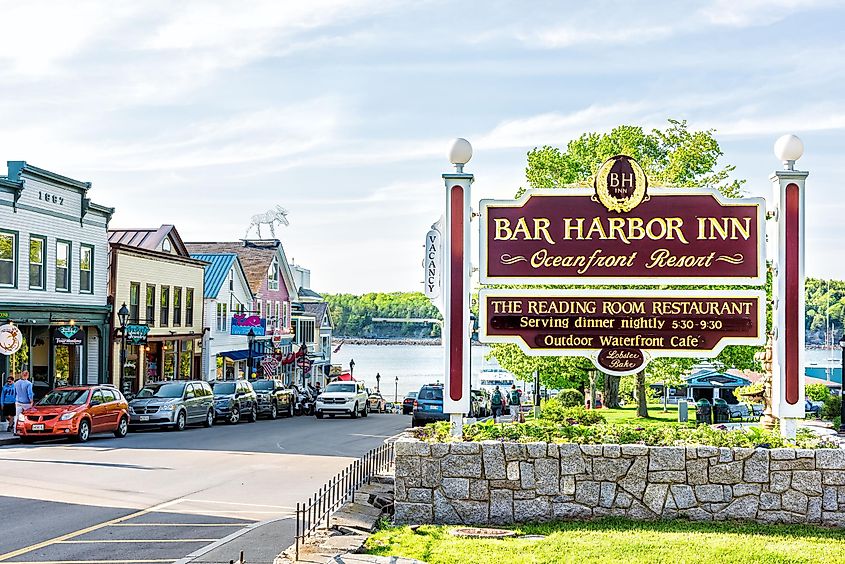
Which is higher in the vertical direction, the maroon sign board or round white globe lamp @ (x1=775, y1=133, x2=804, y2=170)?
round white globe lamp @ (x1=775, y1=133, x2=804, y2=170)

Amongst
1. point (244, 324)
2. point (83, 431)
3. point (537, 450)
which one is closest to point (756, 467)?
point (537, 450)

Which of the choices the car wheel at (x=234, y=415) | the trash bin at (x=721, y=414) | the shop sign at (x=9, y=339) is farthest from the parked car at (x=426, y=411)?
the shop sign at (x=9, y=339)

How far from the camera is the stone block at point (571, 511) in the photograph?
38.4 ft

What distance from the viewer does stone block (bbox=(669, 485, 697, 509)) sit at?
11.6 metres

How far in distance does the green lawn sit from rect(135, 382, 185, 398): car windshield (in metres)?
22.7

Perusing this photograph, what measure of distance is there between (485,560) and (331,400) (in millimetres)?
32325

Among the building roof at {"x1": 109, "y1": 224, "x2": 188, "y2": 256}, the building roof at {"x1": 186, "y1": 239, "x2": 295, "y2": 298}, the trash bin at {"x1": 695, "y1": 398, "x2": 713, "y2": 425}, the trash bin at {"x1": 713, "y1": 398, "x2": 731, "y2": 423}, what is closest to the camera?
the trash bin at {"x1": 695, "y1": 398, "x2": 713, "y2": 425}

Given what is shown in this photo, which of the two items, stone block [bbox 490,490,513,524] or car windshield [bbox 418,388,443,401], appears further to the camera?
car windshield [bbox 418,388,443,401]

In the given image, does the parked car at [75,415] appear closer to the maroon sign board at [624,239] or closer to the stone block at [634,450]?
the maroon sign board at [624,239]

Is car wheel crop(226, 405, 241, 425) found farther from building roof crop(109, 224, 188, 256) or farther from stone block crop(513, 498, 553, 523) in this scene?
stone block crop(513, 498, 553, 523)

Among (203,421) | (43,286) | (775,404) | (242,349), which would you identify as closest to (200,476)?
(775,404)

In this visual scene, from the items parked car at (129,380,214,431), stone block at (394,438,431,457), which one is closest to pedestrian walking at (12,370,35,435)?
parked car at (129,380,214,431)

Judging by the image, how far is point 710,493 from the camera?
11.6 meters

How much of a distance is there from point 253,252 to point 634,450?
54201mm
